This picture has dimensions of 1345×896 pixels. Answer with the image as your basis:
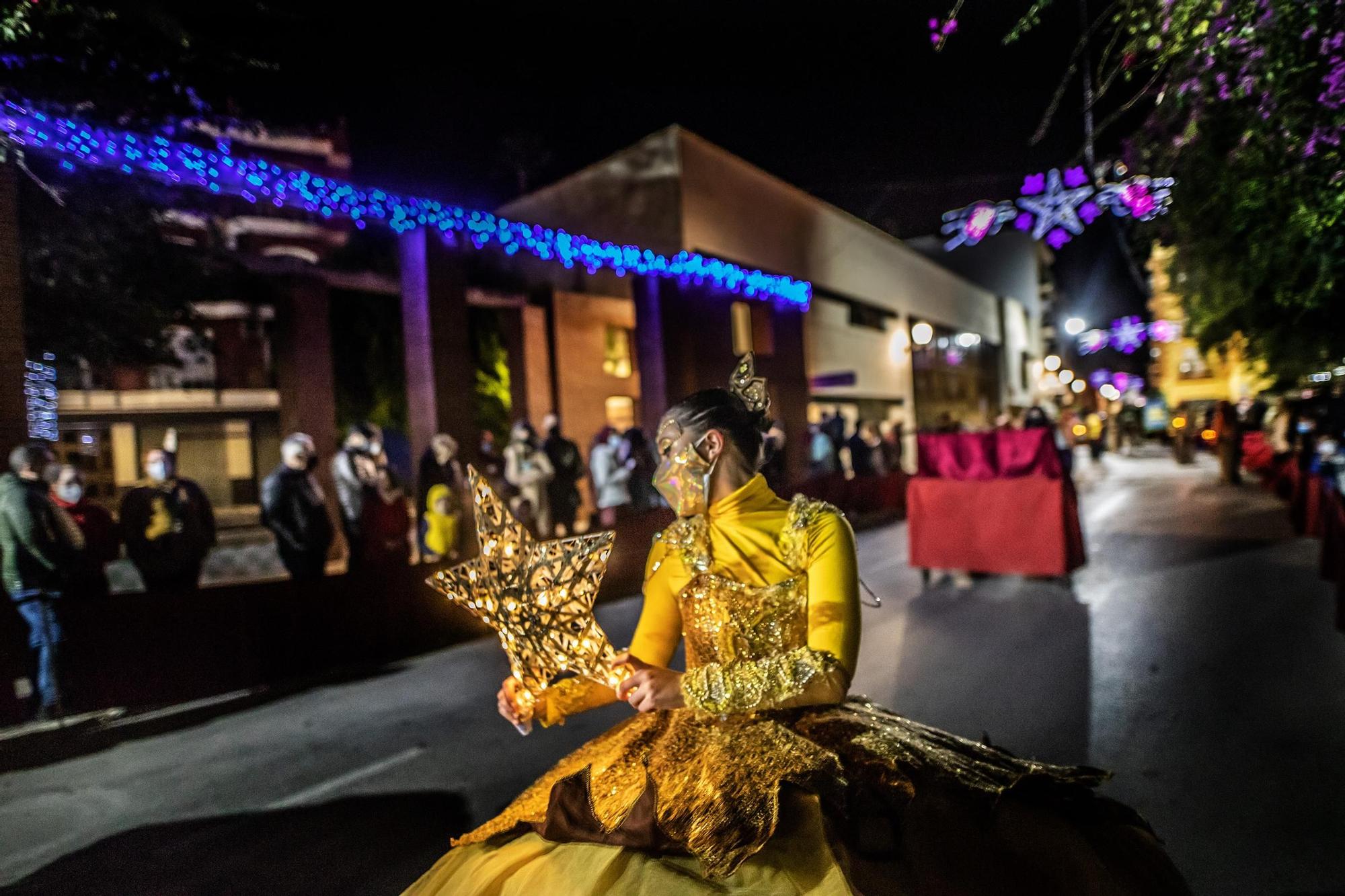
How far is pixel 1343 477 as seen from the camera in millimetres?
6707

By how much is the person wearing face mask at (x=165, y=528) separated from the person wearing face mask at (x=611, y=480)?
5.60 m

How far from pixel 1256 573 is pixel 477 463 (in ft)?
31.0

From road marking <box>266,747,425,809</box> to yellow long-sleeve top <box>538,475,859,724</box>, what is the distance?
2.75 metres

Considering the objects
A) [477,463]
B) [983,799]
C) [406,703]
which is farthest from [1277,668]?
[477,463]

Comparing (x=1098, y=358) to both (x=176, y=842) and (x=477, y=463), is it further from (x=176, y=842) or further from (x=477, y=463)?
(x=176, y=842)

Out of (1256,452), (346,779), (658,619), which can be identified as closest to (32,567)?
(346,779)

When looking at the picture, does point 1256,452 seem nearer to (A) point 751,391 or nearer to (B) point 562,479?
(B) point 562,479

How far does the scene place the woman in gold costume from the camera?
1442 millimetres

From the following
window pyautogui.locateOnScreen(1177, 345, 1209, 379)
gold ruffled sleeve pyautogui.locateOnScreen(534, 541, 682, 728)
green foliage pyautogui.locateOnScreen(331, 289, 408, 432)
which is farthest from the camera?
window pyautogui.locateOnScreen(1177, 345, 1209, 379)

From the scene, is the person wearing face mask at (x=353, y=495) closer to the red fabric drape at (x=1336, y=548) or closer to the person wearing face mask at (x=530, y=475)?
the person wearing face mask at (x=530, y=475)

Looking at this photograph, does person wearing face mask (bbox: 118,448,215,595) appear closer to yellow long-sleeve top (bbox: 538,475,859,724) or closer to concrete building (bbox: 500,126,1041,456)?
yellow long-sleeve top (bbox: 538,475,859,724)

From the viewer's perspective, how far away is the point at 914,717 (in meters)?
4.47

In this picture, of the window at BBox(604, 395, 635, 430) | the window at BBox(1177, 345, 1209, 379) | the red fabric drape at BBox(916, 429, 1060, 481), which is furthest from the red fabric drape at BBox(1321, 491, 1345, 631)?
the window at BBox(1177, 345, 1209, 379)

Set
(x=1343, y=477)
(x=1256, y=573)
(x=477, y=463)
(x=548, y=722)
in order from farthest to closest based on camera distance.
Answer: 1. (x=477, y=463)
2. (x=1256, y=573)
3. (x=1343, y=477)
4. (x=548, y=722)
